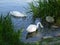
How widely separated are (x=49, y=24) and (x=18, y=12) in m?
0.86

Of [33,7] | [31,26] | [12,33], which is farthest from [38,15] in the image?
[12,33]

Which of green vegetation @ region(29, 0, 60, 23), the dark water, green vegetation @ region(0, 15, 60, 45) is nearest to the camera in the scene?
green vegetation @ region(0, 15, 60, 45)

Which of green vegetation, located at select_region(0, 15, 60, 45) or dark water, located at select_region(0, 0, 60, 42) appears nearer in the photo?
green vegetation, located at select_region(0, 15, 60, 45)

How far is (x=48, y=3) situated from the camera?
5.73 m

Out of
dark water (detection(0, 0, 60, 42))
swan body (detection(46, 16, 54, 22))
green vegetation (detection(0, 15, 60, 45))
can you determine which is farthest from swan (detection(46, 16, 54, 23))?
green vegetation (detection(0, 15, 60, 45))

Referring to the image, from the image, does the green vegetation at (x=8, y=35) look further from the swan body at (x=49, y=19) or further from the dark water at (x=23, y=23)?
the swan body at (x=49, y=19)

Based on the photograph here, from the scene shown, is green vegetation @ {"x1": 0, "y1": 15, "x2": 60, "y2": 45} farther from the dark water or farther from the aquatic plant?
the dark water

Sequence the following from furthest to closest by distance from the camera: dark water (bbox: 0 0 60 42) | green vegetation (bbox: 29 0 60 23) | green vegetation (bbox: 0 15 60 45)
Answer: green vegetation (bbox: 29 0 60 23) < dark water (bbox: 0 0 60 42) < green vegetation (bbox: 0 15 60 45)

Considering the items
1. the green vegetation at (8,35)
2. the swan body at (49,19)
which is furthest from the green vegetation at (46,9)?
the green vegetation at (8,35)

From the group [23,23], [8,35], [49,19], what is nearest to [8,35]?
[8,35]

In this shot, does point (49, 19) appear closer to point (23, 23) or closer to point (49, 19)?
point (49, 19)

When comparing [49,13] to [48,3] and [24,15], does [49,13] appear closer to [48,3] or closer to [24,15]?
[48,3]

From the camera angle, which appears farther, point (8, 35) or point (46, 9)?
point (46, 9)

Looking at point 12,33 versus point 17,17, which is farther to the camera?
point 17,17
